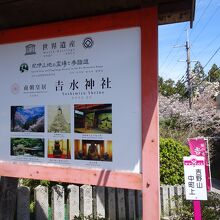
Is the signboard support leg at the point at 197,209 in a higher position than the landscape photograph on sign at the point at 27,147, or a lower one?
lower

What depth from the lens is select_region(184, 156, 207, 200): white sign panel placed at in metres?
3.66

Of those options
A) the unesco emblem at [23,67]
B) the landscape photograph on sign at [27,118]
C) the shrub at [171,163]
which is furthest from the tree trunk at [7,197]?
the shrub at [171,163]

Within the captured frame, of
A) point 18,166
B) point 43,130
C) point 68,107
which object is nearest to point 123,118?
point 68,107

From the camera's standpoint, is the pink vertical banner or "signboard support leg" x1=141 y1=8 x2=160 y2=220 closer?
"signboard support leg" x1=141 y1=8 x2=160 y2=220

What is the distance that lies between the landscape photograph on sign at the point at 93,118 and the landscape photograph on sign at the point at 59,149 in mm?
176

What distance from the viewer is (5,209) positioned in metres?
4.48

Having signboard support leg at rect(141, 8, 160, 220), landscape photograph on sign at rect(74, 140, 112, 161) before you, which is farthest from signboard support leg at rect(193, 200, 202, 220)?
landscape photograph on sign at rect(74, 140, 112, 161)

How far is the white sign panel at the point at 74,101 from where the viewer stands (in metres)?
3.13

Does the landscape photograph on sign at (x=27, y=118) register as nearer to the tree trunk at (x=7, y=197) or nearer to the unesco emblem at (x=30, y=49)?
the unesco emblem at (x=30, y=49)

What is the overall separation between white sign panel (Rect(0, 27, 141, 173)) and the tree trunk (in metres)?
0.93

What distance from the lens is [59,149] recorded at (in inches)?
134

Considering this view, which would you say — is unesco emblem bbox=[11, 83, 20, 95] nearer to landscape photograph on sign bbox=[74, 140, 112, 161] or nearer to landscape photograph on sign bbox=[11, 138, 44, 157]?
landscape photograph on sign bbox=[11, 138, 44, 157]

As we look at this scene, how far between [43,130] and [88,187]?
8.03 ft

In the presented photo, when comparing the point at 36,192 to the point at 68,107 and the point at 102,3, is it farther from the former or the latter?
the point at 102,3
